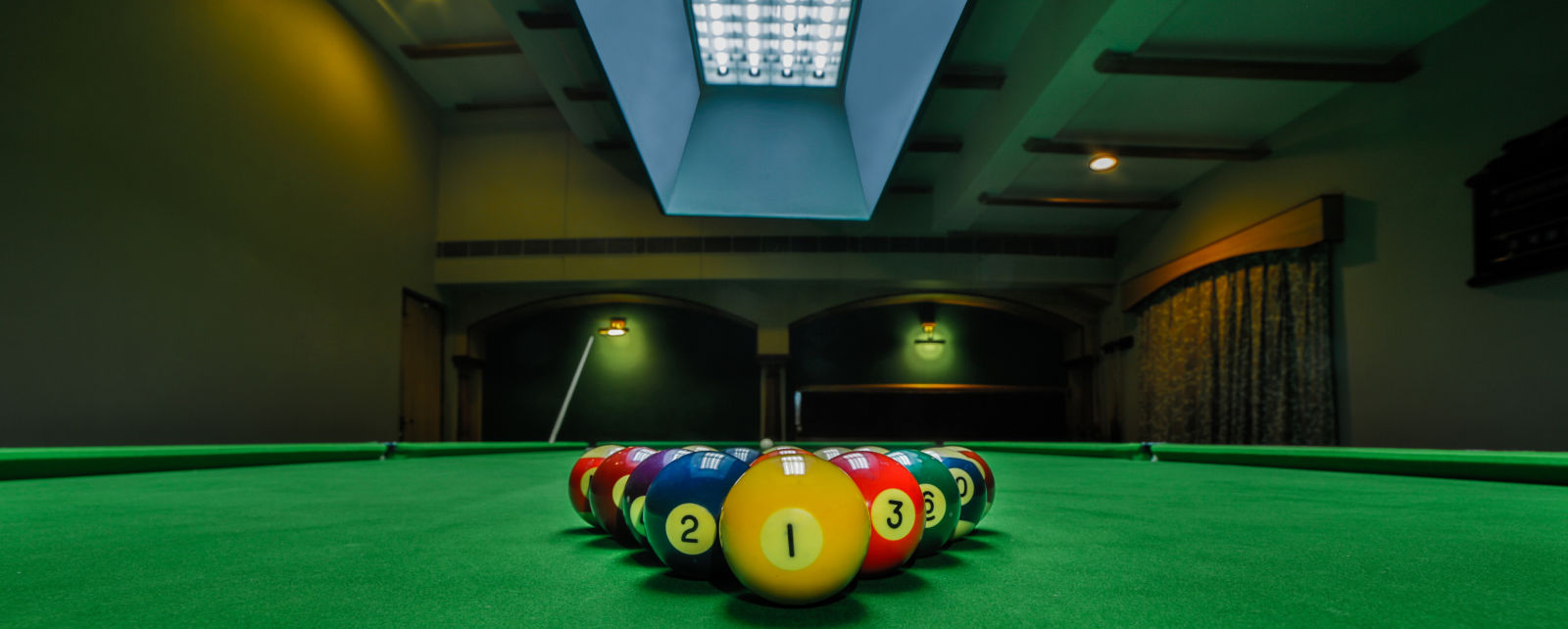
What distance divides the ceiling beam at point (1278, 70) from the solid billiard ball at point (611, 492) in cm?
386

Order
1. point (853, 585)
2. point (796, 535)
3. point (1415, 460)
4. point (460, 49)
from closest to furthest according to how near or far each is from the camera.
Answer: point (796, 535) → point (853, 585) → point (1415, 460) → point (460, 49)

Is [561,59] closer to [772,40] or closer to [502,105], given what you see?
[772,40]

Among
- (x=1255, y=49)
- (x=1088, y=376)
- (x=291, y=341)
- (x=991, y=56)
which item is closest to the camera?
(x=1255, y=49)

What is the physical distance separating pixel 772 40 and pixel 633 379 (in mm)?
5383

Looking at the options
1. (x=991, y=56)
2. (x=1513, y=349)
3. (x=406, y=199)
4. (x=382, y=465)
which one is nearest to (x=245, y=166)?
(x=406, y=199)

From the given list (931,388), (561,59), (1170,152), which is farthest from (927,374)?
(561,59)

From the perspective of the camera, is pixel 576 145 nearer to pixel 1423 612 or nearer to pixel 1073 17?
pixel 1073 17

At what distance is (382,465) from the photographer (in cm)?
309

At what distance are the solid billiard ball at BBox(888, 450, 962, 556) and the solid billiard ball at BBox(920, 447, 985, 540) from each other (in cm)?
6

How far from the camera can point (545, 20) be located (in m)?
4.30

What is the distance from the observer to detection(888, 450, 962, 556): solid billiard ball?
3.63 feet

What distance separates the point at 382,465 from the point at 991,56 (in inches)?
167

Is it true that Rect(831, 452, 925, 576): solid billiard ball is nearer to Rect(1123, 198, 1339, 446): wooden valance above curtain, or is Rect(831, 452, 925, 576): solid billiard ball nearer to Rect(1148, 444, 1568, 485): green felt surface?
Rect(1148, 444, 1568, 485): green felt surface

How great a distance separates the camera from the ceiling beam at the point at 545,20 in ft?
14.0
